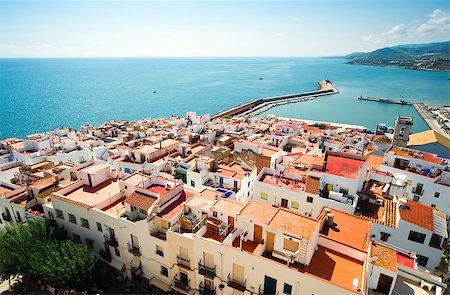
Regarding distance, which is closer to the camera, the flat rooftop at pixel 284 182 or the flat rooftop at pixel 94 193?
the flat rooftop at pixel 94 193

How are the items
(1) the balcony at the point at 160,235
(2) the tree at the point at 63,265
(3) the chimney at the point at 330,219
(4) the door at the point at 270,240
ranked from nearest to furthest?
(4) the door at the point at 270,240 → (3) the chimney at the point at 330,219 → (2) the tree at the point at 63,265 → (1) the balcony at the point at 160,235

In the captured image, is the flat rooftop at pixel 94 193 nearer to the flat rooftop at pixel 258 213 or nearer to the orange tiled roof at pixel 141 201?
the orange tiled roof at pixel 141 201

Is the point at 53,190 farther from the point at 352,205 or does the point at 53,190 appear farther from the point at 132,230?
the point at 352,205

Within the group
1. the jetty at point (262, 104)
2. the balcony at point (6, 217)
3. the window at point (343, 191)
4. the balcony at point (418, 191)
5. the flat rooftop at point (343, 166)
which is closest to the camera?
the window at point (343, 191)

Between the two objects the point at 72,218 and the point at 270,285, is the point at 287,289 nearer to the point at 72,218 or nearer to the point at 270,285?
the point at 270,285

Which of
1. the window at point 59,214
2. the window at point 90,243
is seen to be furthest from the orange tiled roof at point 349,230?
the window at point 59,214

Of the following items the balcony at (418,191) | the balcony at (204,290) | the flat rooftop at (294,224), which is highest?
the flat rooftop at (294,224)

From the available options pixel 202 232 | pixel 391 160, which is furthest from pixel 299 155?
pixel 202 232
